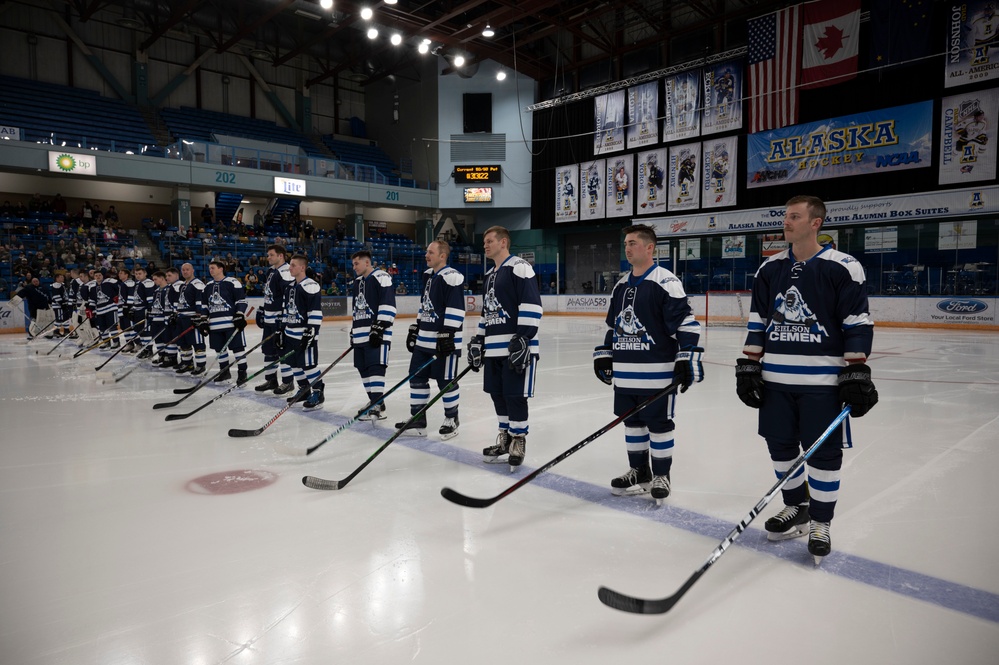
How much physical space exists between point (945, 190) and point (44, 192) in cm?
2898

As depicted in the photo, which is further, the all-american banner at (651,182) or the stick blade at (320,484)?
the all-american banner at (651,182)

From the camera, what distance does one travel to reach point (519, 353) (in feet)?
13.2

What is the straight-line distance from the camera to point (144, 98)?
25734 millimetres

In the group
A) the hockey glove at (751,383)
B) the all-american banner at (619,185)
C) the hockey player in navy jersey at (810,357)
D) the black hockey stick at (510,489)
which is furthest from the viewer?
the all-american banner at (619,185)

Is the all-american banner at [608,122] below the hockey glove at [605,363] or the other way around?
the other way around

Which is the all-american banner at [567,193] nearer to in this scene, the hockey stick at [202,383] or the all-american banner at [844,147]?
the all-american banner at [844,147]

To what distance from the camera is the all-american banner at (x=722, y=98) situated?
20609 mm

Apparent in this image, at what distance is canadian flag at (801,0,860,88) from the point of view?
17641 millimetres

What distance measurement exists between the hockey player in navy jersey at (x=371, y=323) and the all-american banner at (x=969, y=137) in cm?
1762

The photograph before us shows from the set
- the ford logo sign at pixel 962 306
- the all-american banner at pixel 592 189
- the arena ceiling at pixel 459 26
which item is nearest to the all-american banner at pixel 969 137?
the ford logo sign at pixel 962 306

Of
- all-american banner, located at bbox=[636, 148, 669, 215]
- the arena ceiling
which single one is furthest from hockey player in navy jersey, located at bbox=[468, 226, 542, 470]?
all-american banner, located at bbox=[636, 148, 669, 215]

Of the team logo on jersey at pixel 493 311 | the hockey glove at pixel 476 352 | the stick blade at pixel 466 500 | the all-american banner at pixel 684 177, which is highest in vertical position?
the all-american banner at pixel 684 177

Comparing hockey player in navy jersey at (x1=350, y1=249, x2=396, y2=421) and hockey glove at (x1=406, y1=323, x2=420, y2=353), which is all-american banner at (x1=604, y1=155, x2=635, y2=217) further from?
hockey glove at (x1=406, y1=323, x2=420, y2=353)

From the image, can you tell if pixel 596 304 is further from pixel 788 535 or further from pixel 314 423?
pixel 788 535
